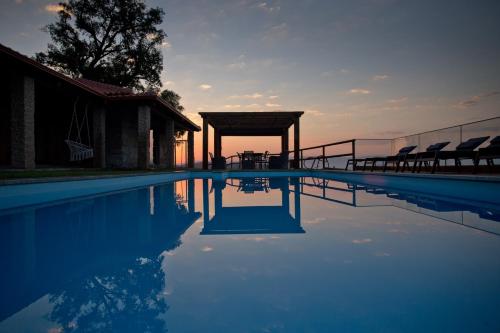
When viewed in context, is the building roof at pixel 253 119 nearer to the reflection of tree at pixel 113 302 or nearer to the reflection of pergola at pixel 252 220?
the reflection of pergola at pixel 252 220

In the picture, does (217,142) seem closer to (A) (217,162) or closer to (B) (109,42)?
(A) (217,162)

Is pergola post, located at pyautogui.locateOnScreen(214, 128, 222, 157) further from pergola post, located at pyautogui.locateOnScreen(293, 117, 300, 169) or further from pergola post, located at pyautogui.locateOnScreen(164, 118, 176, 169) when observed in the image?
pergola post, located at pyautogui.locateOnScreen(293, 117, 300, 169)

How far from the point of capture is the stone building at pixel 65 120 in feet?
22.2

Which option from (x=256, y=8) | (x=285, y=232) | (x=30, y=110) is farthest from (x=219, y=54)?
(x=285, y=232)

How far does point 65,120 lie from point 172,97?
39.5ft

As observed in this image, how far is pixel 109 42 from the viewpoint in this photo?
64.5ft

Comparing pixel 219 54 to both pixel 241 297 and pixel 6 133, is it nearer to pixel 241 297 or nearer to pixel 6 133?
pixel 6 133

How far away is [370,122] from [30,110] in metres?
19.1

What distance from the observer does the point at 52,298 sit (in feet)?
4.64

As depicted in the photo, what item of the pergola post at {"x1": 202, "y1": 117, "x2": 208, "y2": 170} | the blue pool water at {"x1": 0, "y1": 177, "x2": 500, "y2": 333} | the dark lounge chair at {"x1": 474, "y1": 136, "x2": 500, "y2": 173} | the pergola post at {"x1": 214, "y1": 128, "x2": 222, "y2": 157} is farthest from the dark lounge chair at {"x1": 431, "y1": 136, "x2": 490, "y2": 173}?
the pergola post at {"x1": 214, "y1": 128, "x2": 222, "y2": 157}

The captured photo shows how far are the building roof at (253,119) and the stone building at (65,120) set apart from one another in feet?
8.80

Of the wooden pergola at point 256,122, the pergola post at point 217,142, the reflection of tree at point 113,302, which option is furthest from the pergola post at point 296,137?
the reflection of tree at point 113,302

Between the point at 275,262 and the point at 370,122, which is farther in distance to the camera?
the point at 370,122

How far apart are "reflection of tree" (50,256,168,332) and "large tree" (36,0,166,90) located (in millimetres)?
21707
